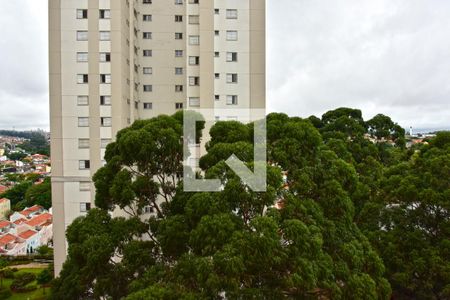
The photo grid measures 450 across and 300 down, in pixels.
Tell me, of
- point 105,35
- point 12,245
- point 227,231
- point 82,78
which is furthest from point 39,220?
point 227,231

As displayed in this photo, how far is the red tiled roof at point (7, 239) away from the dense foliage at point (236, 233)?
26.4 m

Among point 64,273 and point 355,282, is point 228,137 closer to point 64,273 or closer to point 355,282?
point 355,282

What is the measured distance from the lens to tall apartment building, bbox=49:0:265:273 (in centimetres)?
1325

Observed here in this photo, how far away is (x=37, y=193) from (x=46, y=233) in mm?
10870

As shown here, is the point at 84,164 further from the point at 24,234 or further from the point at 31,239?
the point at 24,234

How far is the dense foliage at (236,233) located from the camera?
5.19 m

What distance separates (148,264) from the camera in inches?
250

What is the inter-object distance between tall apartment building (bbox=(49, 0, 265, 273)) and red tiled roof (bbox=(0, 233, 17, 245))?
61.7 ft

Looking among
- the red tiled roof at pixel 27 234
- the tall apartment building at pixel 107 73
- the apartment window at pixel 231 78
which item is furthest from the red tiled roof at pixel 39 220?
the apartment window at pixel 231 78

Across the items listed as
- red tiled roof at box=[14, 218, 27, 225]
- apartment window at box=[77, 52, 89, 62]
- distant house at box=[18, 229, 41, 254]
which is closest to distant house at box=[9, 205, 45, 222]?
red tiled roof at box=[14, 218, 27, 225]

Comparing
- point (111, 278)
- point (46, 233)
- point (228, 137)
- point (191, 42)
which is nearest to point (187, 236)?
point (111, 278)

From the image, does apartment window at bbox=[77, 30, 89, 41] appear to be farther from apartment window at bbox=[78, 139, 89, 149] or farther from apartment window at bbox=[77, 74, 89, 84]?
apartment window at bbox=[78, 139, 89, 149]

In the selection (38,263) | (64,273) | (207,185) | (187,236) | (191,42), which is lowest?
(38,263)

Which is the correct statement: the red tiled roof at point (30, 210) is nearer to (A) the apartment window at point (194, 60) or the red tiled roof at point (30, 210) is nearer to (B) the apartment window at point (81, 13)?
(B) the apartment window at point (81, 13)
